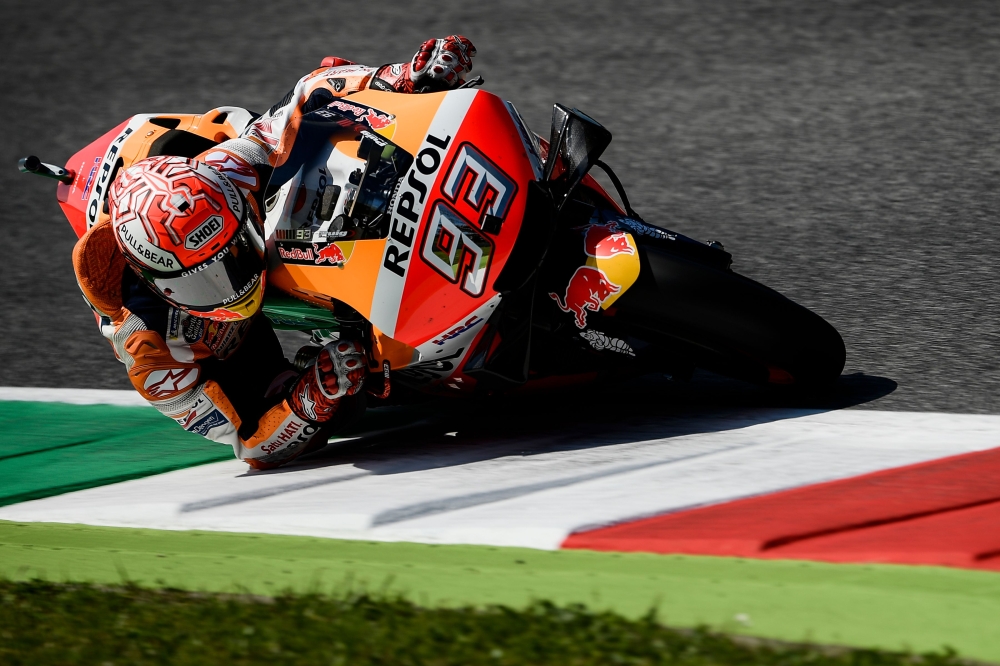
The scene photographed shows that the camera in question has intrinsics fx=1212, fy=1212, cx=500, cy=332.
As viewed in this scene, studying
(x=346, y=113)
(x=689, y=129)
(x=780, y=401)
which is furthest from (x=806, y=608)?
(x=689, y=129)

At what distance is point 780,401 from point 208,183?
2.21m

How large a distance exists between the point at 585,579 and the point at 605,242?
4.42ft

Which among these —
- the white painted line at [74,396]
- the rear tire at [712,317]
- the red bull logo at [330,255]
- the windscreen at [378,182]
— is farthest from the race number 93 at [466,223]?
the white painted line at [74,396]

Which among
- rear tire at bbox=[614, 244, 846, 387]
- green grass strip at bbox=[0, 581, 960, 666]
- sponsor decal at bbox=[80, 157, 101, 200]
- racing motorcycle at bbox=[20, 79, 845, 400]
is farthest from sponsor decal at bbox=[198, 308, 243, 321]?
rear tire at bbox=[614, 244, 846, 387]

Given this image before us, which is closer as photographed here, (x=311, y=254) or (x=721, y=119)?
(x=311, y=254)

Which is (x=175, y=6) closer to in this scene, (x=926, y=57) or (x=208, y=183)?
(x=926, y=57)

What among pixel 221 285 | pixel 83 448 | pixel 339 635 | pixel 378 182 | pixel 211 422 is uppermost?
pixel 378 182

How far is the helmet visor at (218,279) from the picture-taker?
4.01 metres

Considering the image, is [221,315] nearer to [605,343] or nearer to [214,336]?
[214,336]

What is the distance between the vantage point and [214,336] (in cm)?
450

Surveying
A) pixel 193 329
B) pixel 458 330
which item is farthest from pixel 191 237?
pixel 458 330

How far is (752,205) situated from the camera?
6371mm

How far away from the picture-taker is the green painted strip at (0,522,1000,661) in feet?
8.74

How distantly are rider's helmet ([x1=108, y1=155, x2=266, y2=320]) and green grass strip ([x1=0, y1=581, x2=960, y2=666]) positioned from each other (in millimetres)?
1050
